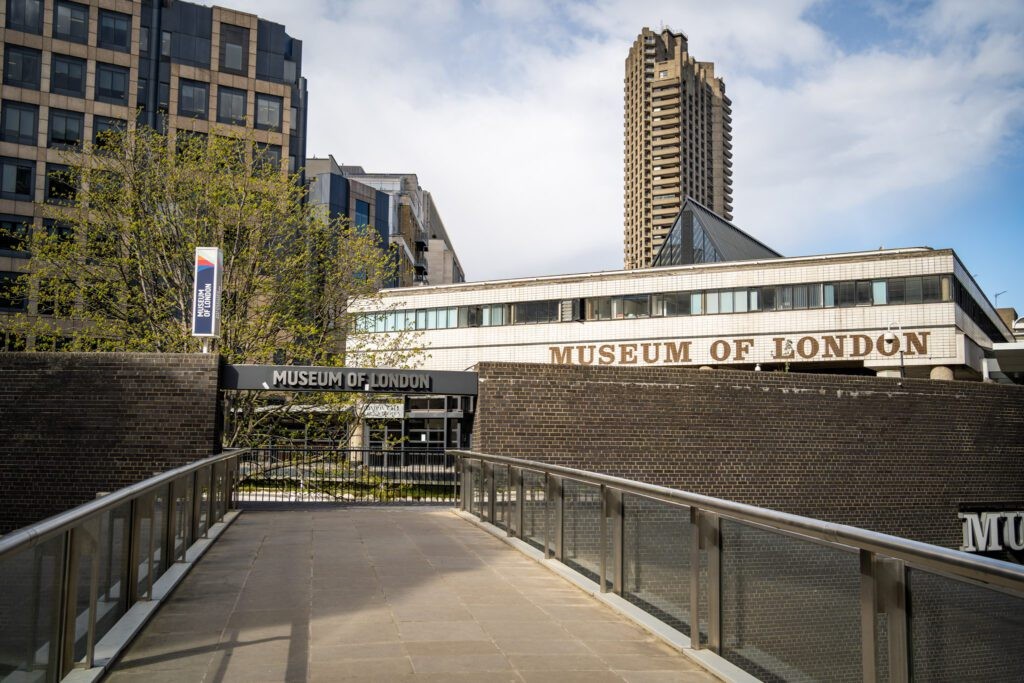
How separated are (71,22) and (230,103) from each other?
9750mm

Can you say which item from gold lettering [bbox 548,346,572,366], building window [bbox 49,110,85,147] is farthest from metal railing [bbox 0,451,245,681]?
building window [bbox 49,110,85,147]

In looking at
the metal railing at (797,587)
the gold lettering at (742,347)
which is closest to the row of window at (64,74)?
the gold lettering at (742,347)

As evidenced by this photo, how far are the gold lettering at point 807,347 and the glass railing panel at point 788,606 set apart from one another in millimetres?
39463

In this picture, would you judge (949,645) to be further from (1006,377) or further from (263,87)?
→ (263,87)

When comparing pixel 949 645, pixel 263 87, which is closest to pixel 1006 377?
pixel 263 87

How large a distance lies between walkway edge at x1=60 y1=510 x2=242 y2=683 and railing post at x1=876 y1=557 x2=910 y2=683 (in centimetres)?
393

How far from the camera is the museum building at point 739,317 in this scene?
4128cm

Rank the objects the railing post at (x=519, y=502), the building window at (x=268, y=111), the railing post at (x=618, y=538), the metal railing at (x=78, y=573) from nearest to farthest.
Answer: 1. the metal railing at (x=78, y=573)
2. the railing post at (x=618, y=538)
3. the railing post at (x=519, y=502)
4. the building window at (x=268, y=111)

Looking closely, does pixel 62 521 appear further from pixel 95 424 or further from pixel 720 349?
pixel 720 349

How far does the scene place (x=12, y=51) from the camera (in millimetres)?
53125

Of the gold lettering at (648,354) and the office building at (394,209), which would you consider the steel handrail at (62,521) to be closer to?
the gold lettering at (648,354)

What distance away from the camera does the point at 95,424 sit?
17.1 metres

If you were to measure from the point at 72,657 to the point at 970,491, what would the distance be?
955 inches

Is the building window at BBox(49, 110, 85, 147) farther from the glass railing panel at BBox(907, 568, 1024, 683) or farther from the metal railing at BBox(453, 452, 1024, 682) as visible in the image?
the glass railing panel at BBox(907, 568, 1024, 683)
